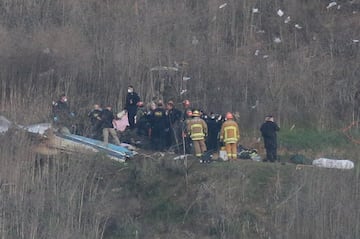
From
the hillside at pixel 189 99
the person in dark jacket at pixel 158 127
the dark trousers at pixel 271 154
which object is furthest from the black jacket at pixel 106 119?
the dark trousers at pixel 271 154

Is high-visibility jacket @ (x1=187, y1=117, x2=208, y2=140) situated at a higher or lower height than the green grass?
higher

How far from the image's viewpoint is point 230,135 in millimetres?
32000

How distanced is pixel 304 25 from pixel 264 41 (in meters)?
1.64

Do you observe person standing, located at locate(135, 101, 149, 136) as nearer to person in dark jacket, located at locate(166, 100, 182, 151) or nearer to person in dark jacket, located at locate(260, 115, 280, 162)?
person in dark jacket, located at locate(166, 100, 182, 151)

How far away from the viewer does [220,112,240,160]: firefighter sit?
1260 inches

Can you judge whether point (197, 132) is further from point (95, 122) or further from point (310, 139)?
point (310, 139)

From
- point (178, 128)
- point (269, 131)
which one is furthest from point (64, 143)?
point (269, 131)

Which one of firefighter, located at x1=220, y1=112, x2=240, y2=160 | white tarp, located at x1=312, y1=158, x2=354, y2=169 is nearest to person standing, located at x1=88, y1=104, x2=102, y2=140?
firefighter, located at x1=220, y1=112, x2=240, y2=160

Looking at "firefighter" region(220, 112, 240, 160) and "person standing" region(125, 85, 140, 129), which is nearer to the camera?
"firefighter" region(220, 112, 240, 160)

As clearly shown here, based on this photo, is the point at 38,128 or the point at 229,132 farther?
the point at 38,128

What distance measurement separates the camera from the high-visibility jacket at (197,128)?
106 ft

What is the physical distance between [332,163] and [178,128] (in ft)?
13.1

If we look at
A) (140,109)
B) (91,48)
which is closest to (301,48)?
(91,48)

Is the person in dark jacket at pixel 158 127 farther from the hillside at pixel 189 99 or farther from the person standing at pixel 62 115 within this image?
the person standing at pixel 62 115
